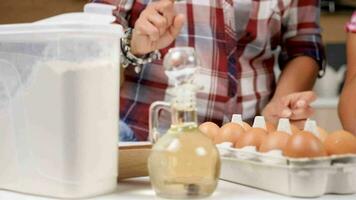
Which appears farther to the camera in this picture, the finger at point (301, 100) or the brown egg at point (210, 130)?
the finger at point (301, 100)

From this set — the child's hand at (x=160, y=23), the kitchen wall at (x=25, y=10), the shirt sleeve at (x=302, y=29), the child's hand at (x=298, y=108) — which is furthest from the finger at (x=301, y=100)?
the kitchen wall at (x=25, y=10)

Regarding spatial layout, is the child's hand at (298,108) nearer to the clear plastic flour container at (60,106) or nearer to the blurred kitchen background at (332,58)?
the clear plastic flour container at (60,106)

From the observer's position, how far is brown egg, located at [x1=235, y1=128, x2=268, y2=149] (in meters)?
0.78

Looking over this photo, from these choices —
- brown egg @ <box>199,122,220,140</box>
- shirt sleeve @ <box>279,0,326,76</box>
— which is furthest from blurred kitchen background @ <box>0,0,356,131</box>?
brown egg @ <box>199,122,220,140</box>

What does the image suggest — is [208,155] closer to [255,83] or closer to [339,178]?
[339,178]

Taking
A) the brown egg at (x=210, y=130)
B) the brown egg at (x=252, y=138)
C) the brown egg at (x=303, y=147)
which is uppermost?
the brown egg at (x=303, y=147)

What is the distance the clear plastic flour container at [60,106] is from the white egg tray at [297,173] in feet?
0.53

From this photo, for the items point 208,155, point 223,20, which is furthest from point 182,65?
point 223,20

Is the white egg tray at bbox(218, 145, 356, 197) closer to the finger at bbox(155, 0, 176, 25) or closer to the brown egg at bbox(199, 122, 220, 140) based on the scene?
the brown egg at bbox(199, 122, 220, 140)

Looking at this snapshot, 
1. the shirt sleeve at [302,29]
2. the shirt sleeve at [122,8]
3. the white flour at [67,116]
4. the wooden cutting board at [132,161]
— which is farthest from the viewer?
the shirt sleeve at [302,29]

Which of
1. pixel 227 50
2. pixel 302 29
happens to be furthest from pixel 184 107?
pixel 302 29

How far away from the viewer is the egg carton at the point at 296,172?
71 centimetres

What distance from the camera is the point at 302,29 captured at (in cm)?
158

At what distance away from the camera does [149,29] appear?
105cm
